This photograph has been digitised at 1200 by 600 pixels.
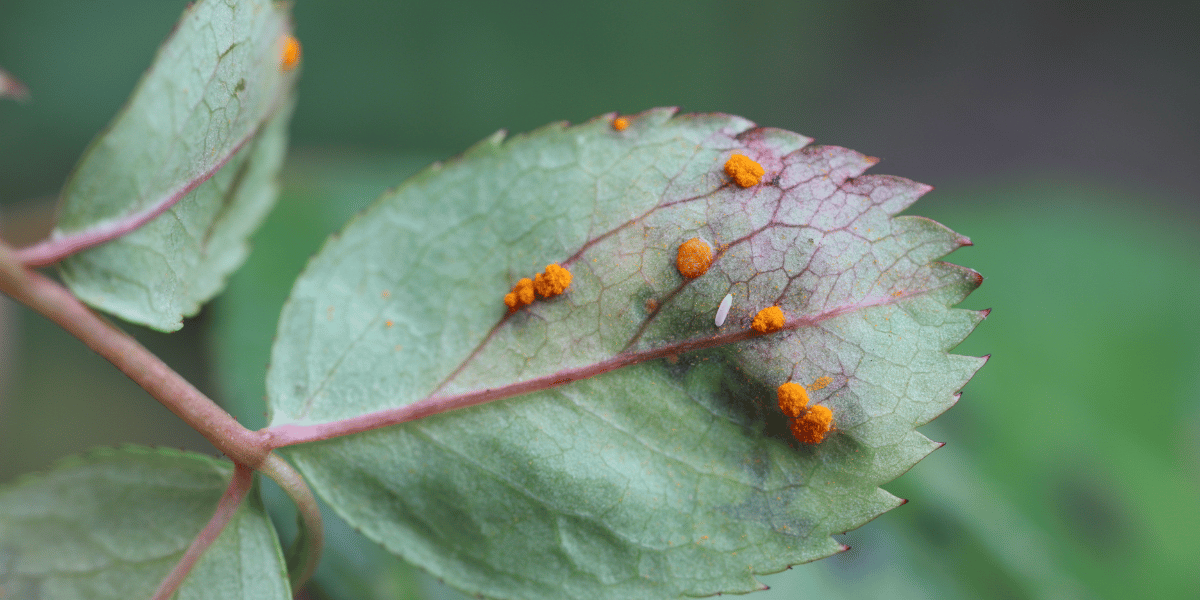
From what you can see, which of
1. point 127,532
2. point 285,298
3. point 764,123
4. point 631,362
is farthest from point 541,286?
point 764,123

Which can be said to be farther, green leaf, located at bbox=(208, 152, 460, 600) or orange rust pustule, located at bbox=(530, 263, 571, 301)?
green leaf, located at bbox=(208, 152, 460, 600)

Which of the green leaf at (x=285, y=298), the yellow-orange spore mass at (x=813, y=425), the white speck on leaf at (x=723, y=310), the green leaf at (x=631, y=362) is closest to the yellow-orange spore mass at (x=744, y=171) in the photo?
the green leaf at (x=631, y=362)

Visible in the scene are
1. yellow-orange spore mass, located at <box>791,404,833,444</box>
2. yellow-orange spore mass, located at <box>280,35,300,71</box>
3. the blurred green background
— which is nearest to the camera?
yellow-orange spore mass, located at <box>791,404,833,444</box>

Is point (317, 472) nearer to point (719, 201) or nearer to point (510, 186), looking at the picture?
point (510, 186)

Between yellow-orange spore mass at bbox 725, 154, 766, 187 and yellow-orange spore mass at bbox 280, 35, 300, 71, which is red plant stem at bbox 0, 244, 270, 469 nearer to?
yellow-orange spore mass at bbox 280, 35, 300, 71

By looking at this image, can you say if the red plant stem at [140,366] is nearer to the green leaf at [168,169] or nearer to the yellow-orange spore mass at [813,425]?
the green leaf at [168,169]

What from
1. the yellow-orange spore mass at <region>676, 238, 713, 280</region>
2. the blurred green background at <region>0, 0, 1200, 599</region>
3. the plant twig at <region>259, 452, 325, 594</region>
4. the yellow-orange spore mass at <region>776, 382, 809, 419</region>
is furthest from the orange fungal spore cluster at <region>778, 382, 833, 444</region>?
the blurred green background at <region>0, 0, 1200, 599</region>
